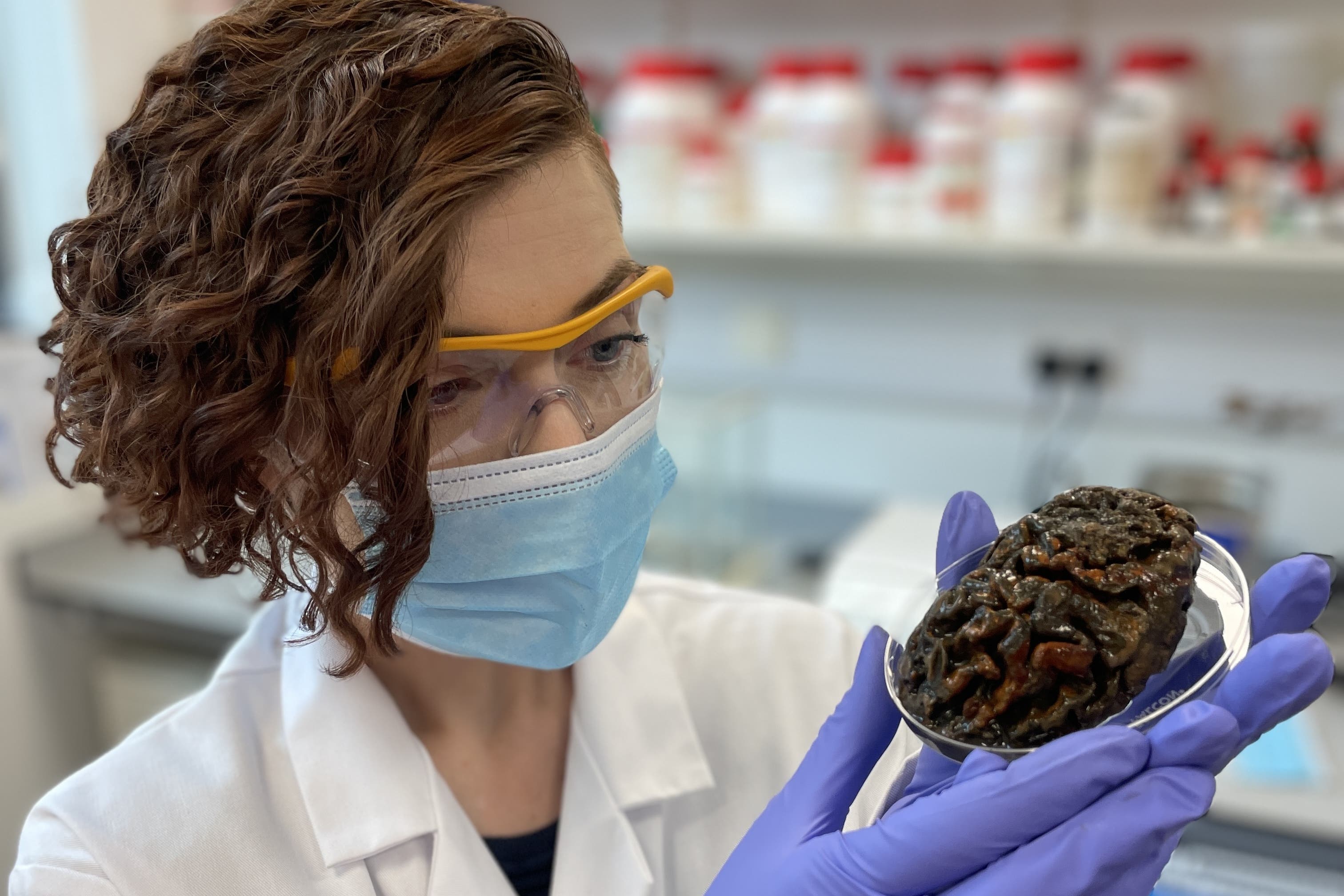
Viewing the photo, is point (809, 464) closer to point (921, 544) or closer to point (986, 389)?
point (986, 389)

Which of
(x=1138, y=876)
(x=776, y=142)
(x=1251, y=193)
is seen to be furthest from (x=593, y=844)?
(x=1251, y=193)

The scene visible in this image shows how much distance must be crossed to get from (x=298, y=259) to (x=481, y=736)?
53cm

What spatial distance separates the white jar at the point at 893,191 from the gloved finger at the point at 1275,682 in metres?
1.52

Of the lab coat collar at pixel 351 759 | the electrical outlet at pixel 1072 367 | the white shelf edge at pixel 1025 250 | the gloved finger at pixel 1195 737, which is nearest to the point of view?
the gloved finger at pixel 1195 737

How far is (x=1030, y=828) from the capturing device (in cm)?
64

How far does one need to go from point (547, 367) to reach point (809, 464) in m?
1.80

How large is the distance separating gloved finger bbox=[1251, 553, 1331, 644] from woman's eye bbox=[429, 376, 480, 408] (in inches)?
23.8

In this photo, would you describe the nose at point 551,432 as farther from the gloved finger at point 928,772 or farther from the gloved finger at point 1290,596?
the gloved finger at point 1290,596

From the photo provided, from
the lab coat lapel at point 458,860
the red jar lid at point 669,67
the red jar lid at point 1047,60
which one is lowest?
the lab coat lapel at point 458,860

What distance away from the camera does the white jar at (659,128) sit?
2.18 m

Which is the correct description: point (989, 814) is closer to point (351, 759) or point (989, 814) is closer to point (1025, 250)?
point (351, 759)

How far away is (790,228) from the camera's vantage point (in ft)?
7.00

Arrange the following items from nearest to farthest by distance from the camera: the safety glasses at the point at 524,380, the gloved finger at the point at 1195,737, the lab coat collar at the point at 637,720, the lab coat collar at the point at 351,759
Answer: the gloved finger at the point at 1195,737 < the safety glasses at the point at 524,380 < the lab coat collar at the point at 351,759 < the lab coat collar at the point at 637,720

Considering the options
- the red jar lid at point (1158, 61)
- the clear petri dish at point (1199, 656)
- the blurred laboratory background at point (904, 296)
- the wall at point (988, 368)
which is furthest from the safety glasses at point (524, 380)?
the red jar lid at point (1158, 61)
